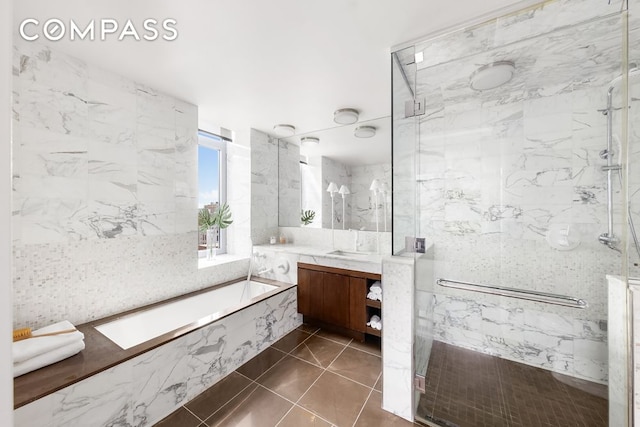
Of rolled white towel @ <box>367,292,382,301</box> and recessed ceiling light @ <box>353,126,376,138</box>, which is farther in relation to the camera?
recessed ceiling light @ <box>353,126,376,138</box>

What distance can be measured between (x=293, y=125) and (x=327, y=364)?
254 cm

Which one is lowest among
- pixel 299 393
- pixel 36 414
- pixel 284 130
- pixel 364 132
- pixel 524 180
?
pixel 299 393

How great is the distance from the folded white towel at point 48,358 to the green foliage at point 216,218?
1.51 m

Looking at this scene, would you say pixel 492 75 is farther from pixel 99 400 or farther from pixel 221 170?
pixel 99 400

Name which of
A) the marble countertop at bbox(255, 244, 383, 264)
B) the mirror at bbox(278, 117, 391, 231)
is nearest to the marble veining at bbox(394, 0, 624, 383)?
the mirror at bbox(278, 117, 391, 231)

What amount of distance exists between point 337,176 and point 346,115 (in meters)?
0.67

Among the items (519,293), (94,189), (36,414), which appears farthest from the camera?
(519,293)

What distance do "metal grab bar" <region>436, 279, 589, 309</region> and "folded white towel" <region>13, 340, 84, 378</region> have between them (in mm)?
2680

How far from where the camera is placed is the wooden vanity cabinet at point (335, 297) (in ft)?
7.69

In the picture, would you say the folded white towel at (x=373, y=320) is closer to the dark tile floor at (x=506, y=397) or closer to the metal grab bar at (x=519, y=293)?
the dark tile floor at (x=506, y=397)

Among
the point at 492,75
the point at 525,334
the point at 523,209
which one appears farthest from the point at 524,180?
the point at 525,334

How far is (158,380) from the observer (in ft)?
5.15

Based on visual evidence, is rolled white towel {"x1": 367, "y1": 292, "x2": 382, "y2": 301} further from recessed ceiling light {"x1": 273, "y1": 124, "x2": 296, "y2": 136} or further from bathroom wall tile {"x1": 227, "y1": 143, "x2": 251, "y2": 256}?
recessed ceiling light {"x1": 273, "y1": 124, "x2": 296, "y2": 136}

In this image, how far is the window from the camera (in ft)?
9.82
